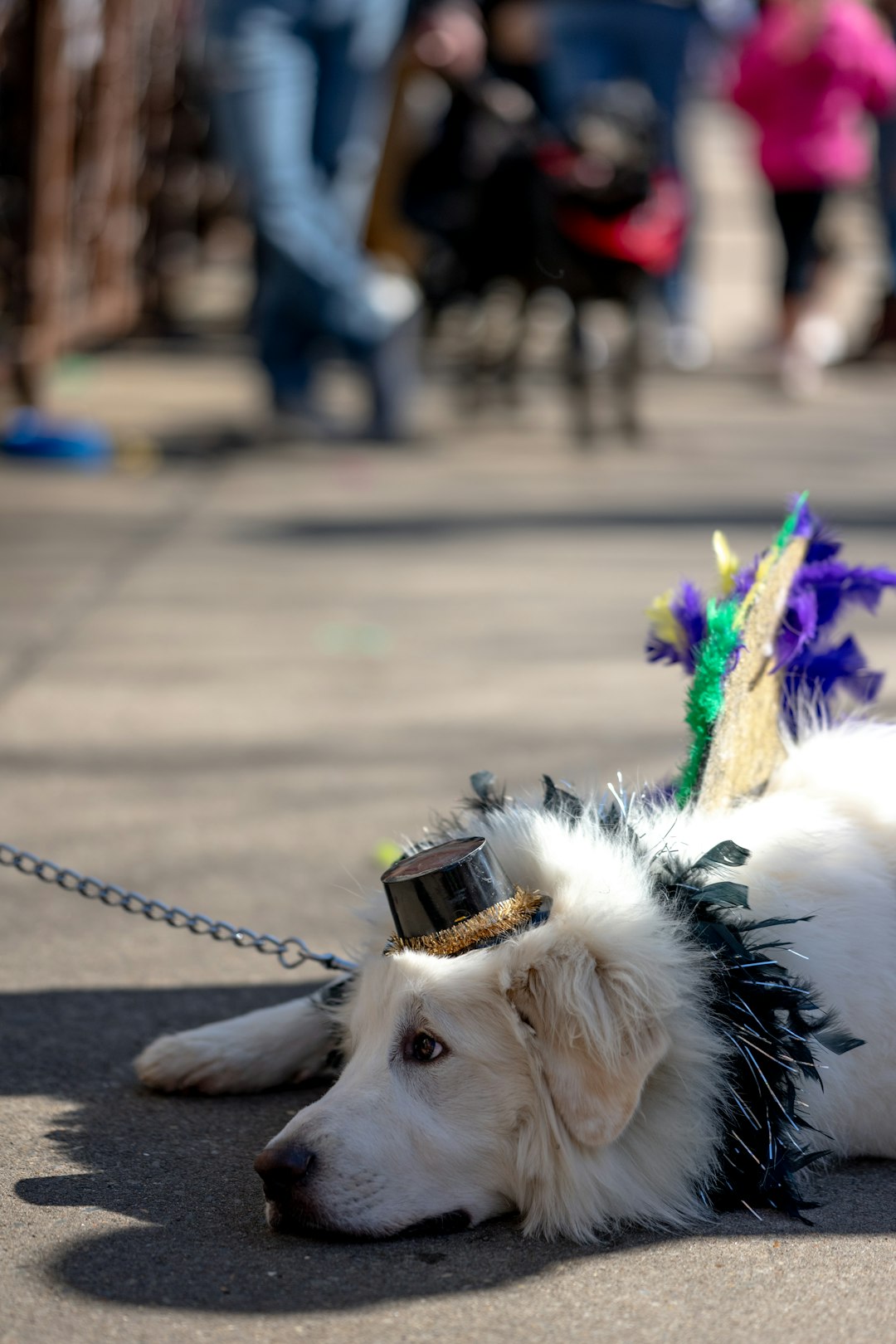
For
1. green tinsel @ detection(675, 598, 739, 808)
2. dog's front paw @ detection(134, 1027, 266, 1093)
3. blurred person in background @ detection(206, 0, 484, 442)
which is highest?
blurred person in background @ detection(206, 0, 484, 442)

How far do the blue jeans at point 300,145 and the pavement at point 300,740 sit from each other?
0.66 meters

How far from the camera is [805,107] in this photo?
10891 millimetres

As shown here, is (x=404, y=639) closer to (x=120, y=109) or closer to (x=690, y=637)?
(x=690, y=637)

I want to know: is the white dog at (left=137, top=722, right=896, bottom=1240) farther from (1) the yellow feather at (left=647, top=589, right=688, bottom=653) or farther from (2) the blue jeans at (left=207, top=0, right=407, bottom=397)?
(2) the blue jeans at (left=207, top=0, right=407, bottom=397)

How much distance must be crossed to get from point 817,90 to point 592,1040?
31.6ft

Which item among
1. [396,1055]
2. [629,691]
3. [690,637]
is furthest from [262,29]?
[396,1055]

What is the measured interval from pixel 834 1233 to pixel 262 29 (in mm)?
6707

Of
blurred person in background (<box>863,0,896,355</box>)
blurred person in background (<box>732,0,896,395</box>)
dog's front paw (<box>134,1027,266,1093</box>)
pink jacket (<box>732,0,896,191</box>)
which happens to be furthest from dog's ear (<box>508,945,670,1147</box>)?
blurred person in background (<box>863,0,896,355</box>)

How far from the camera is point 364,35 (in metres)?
8.52

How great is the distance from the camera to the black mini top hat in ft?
8.43

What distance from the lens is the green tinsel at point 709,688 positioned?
282 centimetres

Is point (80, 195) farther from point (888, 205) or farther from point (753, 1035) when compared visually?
point (753, 1035)

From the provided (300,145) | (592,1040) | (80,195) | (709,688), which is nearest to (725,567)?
(709,688)

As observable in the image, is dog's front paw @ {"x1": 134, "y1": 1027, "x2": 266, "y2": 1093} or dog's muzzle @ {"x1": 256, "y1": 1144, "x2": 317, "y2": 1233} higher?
dog's muzzle @ {"x1": 256, "y1": 1144, "x2": 317, "y2": 1233}
